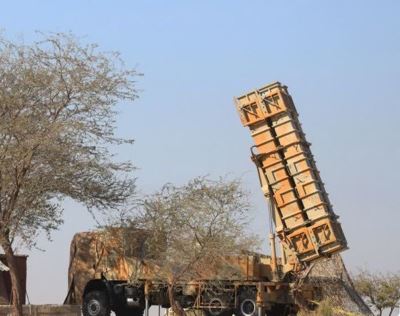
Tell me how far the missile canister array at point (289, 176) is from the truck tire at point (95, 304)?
6424 millimetres

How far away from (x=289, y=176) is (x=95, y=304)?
7884 millimetres

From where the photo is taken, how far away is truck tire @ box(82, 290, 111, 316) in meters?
32.9

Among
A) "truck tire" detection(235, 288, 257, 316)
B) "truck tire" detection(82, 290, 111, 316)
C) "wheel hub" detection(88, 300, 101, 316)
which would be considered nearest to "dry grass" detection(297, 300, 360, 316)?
"truck tire" detection(235, 288, 257, 316)

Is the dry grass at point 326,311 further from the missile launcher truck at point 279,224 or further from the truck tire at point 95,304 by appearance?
the truck tire at point 95,304

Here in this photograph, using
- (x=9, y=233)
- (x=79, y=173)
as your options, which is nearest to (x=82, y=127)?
(x=79, y=173)

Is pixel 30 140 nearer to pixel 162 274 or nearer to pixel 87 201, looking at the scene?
pixel 87 201

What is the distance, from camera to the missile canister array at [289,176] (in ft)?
97.8

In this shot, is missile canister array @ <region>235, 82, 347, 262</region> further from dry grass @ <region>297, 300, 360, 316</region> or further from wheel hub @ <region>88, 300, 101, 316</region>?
wheel hub @ <region>88, 300, 101, 316</region>

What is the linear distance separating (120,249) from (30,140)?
5.81m

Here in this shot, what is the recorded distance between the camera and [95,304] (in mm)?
33188

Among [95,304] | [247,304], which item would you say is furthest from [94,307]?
[247,304]

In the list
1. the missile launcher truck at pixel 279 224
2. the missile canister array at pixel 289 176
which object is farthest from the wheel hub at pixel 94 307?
the missile canister array at pixel 289 176

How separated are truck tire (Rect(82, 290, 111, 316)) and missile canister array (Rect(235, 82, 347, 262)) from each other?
21.1 ft

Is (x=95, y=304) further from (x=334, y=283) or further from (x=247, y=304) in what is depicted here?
(x=334, y=283)
